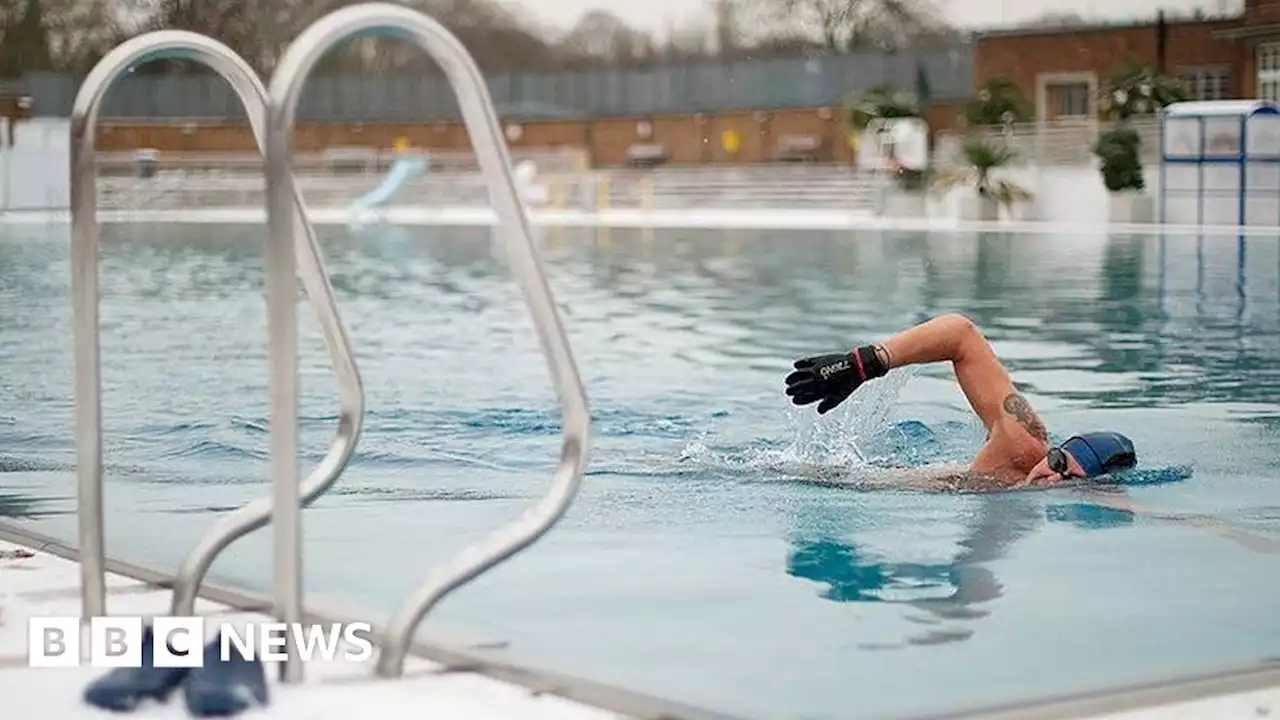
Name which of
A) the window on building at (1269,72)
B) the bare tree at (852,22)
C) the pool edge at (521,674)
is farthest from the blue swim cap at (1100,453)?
the bare tree at (852,22)

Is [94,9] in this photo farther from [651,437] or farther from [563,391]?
[563,391]

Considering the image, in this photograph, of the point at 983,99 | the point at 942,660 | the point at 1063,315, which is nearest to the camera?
the point at 942,660

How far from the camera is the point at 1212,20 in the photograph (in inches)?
1438

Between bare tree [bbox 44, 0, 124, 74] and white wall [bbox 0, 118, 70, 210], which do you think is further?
bare tree [bbox 44, 0, 124, 74]

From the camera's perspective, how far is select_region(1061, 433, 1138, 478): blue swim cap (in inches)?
217

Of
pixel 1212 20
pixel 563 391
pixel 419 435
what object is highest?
pixel 1212 20

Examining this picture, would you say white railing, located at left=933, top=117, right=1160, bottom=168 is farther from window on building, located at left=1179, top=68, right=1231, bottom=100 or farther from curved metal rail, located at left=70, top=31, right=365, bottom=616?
curved metal rail, located at left=70, top=31, right=365, bottom=616

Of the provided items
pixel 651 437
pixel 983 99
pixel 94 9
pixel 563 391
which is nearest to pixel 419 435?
pixel 651 437

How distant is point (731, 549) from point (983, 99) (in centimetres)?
2701

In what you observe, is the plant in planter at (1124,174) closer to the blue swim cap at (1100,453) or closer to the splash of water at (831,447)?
the splash of water at (831,447)

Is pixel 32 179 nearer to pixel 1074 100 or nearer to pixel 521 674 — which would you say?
pixel 1074 100

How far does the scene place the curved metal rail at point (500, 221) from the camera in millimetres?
2734

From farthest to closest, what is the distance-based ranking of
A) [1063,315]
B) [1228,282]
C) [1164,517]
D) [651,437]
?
[1228,282]
[1063,315]
[651,437]
[1164,517]

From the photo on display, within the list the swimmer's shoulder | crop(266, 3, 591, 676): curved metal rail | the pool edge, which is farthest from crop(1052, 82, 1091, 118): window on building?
crop(266, 3, 591, 676): curved metal rail
